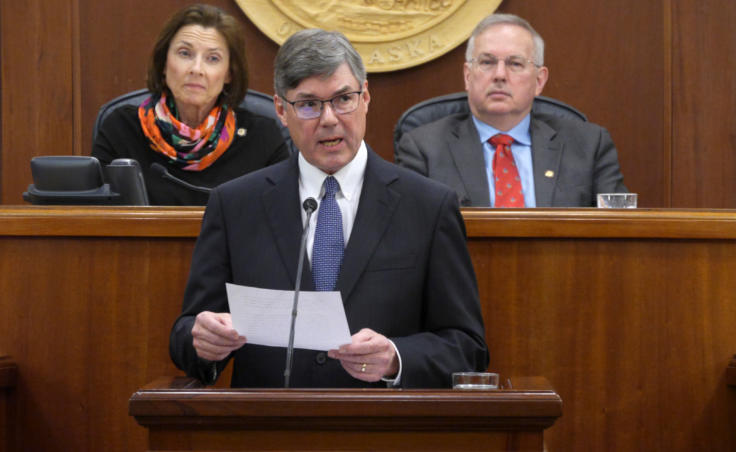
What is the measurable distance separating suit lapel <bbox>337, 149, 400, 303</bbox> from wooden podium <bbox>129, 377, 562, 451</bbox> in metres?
0.49

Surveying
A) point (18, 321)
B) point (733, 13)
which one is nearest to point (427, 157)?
point (18, 321)

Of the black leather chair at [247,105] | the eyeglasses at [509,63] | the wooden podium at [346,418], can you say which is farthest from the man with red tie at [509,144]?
the wooden podium at [346,418]

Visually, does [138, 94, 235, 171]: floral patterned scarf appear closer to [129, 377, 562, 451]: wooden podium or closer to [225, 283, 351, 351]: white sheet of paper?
[225, 283, 351, 351]: white sheet of paper

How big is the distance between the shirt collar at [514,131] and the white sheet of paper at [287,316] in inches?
71.9

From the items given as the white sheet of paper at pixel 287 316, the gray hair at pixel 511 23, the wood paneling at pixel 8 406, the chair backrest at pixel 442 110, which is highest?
the gray hair at pixel 511 23

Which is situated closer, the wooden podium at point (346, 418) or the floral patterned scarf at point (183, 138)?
the wooden podium at point (346, 418)

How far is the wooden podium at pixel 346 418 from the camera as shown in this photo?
1320 millimetres

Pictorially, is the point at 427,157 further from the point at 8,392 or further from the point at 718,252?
the point at 8,392

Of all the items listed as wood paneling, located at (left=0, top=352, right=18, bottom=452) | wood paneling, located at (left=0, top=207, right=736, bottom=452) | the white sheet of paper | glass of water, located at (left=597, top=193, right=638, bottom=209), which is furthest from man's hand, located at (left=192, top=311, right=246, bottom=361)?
glass of water, located at (left=597, top=193, right=638, bottom=209)

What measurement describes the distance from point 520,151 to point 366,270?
1504mm

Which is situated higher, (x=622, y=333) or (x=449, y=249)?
(x=449, y=249)

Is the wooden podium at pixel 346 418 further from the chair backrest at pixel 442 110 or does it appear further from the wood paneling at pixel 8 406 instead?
the chair backrest at pixel 442 110

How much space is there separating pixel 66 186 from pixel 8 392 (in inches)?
22.3

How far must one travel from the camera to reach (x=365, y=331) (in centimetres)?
158
